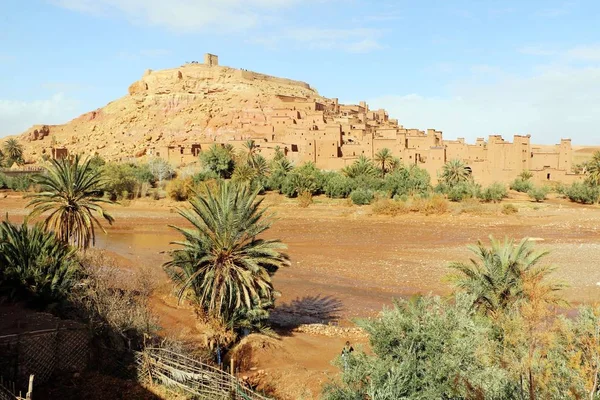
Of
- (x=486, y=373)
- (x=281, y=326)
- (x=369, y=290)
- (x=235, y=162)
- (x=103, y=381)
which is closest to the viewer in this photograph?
(x=486, y=373)

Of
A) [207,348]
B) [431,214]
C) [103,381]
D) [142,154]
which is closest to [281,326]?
[207,348]

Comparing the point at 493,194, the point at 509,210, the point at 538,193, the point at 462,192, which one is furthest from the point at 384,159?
the point at 538,193

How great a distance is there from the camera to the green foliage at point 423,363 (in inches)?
225

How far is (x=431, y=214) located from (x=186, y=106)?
138ft

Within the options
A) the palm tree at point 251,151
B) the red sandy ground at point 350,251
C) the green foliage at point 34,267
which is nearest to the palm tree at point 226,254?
the red sandy ground at point 350,251

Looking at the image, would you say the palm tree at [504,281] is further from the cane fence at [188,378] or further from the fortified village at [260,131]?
the fortified village at [260,131]

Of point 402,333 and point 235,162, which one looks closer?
point 402,333

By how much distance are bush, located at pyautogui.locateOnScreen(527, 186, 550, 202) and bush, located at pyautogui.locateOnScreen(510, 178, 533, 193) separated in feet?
2.08

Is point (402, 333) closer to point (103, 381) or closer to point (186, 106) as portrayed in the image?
point (103, 381)

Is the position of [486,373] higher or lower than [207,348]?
higher

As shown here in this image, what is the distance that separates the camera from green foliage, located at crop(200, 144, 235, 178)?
4141 cm

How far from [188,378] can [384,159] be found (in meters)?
34.0

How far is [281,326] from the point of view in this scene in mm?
13164

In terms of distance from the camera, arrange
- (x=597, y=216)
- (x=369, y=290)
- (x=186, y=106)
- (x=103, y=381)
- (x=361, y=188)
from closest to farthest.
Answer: (x=103, y=381) → (x=369, y=290) → (x=597, y=216) → (x=361, y=188) → (x=186, y=106)
